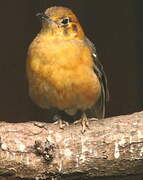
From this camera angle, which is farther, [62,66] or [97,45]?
[97,45]

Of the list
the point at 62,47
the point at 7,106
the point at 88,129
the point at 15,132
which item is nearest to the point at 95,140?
the point at 88,129

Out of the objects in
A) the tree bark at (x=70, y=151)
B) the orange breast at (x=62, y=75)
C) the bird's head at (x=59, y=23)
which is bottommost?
the tree bark at (x=70, y=151)

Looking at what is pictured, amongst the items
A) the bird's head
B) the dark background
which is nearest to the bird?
the bird's head

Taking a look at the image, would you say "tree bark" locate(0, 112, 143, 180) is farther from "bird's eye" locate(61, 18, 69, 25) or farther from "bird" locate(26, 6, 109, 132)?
"bird's eye" locate(61, 18, 69, 25)

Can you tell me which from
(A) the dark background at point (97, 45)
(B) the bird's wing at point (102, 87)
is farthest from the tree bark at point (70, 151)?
(A) the dark background at point (97, 45)

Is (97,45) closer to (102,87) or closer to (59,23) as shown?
(102,87)

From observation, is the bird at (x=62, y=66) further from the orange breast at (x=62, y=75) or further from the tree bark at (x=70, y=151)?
the tree bark at (x=70, y=151)

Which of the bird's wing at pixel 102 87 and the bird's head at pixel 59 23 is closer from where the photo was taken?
the bird's head at pixel 59 23

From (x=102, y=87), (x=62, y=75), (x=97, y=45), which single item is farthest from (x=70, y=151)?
(x=97, y=45)
